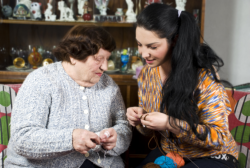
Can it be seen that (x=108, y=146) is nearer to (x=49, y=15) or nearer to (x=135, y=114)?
(x=135, y=114)

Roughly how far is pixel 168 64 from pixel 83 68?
1.38 feet

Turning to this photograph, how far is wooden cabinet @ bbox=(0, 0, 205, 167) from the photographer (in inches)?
78.0

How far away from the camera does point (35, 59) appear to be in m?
2.18

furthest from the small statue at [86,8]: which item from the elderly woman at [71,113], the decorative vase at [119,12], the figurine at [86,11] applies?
the elderly woman at [71,113]

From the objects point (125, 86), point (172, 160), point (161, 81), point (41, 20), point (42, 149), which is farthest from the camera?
point (41, 20)

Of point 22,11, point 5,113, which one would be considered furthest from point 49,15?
point 5,113

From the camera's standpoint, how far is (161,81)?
1231mm

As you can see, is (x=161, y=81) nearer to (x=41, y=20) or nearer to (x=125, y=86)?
(x=125, y=86)

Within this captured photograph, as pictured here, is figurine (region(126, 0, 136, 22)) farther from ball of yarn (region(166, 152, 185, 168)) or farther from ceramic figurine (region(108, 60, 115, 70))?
ball of yarn (region(166, 152, 185, 168))

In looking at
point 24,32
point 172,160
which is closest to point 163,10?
point 172,160

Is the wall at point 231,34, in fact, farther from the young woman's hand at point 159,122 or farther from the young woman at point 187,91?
the young woman's hand at point 159,122

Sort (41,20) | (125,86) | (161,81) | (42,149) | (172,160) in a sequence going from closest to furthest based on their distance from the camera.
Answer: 1. (42,149)
2. (172,160)
3. (161,81)
4. (125,86)
5. (41,20)

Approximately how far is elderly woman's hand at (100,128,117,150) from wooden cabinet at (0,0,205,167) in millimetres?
856

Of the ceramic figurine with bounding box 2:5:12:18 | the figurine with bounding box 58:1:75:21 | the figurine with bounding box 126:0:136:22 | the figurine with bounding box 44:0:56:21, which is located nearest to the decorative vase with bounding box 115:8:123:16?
the figurine with bounding box 126:0:136:22
